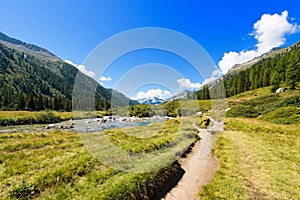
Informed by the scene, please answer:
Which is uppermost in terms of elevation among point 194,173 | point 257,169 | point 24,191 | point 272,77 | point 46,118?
point 272,77

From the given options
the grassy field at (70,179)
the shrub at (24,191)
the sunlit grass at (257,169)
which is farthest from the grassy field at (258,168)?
the shrub at (24,191)

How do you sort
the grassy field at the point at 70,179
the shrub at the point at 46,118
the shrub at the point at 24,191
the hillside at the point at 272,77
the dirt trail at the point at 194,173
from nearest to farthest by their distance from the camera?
the shrub at the point at 24,191 < the grassy field at the point at 70,179 < the dirt trail at the point at 194,173 < the hillside at the point at 272,77 < the shrub at the point at 46,118

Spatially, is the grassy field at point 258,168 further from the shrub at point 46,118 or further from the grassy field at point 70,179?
the shrub at point 46,118

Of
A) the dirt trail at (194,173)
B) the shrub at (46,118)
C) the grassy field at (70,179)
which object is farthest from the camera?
the shrub at (46,118)

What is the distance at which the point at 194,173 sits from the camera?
11.3m

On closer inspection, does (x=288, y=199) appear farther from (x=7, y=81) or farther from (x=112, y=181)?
(x=7, y=81)

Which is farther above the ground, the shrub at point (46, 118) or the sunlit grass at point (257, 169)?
the shrub at point (46, 118)

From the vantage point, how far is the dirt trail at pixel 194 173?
874 cm

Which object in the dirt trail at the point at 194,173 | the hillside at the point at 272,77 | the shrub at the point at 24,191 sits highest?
the hillside at the point at 272,77

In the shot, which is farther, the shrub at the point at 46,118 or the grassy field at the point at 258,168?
the shrub at the point at 46,118

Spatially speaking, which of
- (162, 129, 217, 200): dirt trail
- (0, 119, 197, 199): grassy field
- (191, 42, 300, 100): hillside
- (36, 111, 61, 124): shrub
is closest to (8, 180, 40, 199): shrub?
(0, 119, 197, 199): grassy field

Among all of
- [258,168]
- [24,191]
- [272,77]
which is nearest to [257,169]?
[258,168]

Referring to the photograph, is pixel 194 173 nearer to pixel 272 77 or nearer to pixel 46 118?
pixel 46 118

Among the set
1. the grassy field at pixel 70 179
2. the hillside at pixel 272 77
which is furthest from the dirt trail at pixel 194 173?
the hillside at pixel 272 77
